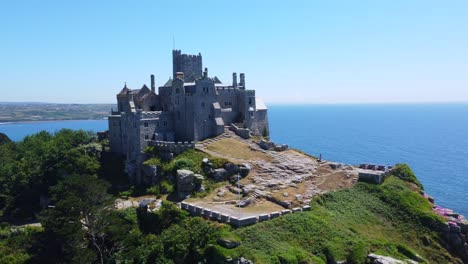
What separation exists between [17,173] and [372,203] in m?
50.7

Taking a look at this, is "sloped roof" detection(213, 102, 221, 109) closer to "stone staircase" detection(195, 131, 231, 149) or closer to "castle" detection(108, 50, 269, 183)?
"castle" detection(108, 50, 269, 183)

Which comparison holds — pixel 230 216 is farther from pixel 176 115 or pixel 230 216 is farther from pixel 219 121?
pixel 176 115

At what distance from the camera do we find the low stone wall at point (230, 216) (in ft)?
140

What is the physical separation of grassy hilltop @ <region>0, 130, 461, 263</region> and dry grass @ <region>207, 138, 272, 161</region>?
10.2 feet

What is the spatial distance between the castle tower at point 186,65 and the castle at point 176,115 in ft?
3.46

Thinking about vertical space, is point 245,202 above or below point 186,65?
below

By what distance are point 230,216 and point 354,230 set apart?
45.2 ft

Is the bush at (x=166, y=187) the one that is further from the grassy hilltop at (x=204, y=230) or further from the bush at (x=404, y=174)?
the bush at (x=404, y=174)

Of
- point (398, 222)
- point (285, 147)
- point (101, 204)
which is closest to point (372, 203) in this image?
point (398, 222)

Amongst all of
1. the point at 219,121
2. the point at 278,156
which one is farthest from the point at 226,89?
the point at 278,156

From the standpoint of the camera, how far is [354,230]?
45906 millimetres

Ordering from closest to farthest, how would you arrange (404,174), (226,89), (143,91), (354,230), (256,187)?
(354,230) → (256,187) → (404,174) → (143,91) → (226,89)

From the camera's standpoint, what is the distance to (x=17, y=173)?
63.5 meters

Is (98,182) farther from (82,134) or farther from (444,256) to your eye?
(444,256)
